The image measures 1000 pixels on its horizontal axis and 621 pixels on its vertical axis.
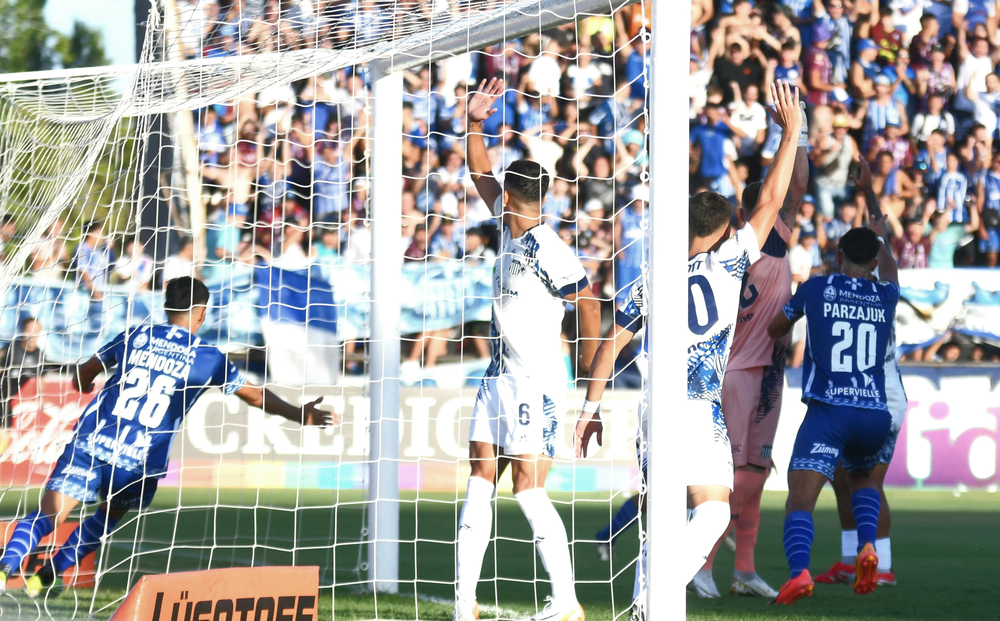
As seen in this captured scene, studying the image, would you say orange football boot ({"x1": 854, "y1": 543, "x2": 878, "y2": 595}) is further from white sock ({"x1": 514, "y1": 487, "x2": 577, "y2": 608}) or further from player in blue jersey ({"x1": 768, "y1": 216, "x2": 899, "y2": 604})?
white sock ({"x1": 514, "y1": 487, "x2": 577, "y2": 608})

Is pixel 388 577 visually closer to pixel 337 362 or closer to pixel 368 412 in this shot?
pixel 368 412

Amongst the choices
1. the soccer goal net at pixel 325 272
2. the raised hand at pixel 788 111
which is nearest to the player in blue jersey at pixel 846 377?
the soccer goal net at pixel 325 272

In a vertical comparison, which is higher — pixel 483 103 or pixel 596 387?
pixel 483 103

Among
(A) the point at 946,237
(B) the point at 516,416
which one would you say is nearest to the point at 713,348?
(B) the point at 516,416

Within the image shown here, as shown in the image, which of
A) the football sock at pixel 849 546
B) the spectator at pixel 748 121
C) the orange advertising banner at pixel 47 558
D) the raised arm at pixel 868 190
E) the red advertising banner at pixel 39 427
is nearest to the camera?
the orange advertising banner at pixel 47 558

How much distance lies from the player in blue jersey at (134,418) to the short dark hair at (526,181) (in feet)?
4.13

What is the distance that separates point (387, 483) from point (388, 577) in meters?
0.48

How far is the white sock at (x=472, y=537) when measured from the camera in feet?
13.5

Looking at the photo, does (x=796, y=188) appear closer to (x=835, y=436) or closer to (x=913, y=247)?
(x=835, y=436)

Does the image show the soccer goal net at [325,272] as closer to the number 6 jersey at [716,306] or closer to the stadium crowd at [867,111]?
the number 6 jersey at [716,306]

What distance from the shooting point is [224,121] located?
10.6m

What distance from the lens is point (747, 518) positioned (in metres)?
5.38

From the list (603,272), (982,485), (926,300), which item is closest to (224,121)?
(603,272)

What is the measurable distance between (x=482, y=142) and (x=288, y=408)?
4.84 feet
